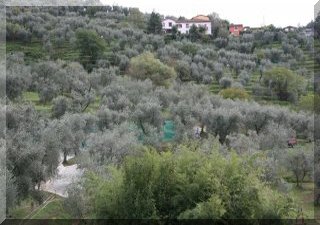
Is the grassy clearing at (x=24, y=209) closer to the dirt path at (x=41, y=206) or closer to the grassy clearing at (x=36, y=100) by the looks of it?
the dirt path at (x=41, y=206)

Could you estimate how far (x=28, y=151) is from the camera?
23.6 meters

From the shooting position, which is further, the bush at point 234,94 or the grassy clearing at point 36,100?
the bush at point 234,94

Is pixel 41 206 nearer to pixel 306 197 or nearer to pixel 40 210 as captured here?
pixel 40 210

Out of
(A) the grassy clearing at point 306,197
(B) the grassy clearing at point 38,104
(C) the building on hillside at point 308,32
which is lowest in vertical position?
(A) the grassy clearing at point 306,197

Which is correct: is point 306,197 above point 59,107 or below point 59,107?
below

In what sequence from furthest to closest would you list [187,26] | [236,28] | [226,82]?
[236,28]
[187,26]
[226,82]

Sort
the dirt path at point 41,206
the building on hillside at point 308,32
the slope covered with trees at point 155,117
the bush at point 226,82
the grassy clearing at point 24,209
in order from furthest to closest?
the building on hillside at point 308,32, the bush at point 226,82, the dirt path at point 41,206, the grassy clearing at point 24,209, the slope covered with trees at point 155,117

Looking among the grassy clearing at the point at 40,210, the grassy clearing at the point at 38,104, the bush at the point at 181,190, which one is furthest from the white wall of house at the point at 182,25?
the bush at the point at 181,190

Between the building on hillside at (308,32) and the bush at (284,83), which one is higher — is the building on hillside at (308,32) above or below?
above

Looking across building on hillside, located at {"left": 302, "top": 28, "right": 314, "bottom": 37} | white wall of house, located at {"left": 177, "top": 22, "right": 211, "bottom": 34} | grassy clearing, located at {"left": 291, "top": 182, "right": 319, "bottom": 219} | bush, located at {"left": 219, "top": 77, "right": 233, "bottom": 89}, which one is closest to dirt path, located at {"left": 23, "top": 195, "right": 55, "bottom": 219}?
grassy clearing, located at {"left": 291, "top": 182, "right": 319, "bottom": 219}

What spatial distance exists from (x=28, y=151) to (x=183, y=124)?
62.7 feet

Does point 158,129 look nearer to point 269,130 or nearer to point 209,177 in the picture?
point 269,130

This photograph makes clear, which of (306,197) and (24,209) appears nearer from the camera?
(24,209)

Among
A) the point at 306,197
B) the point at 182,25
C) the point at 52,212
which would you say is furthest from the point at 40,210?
the point at 182,25
